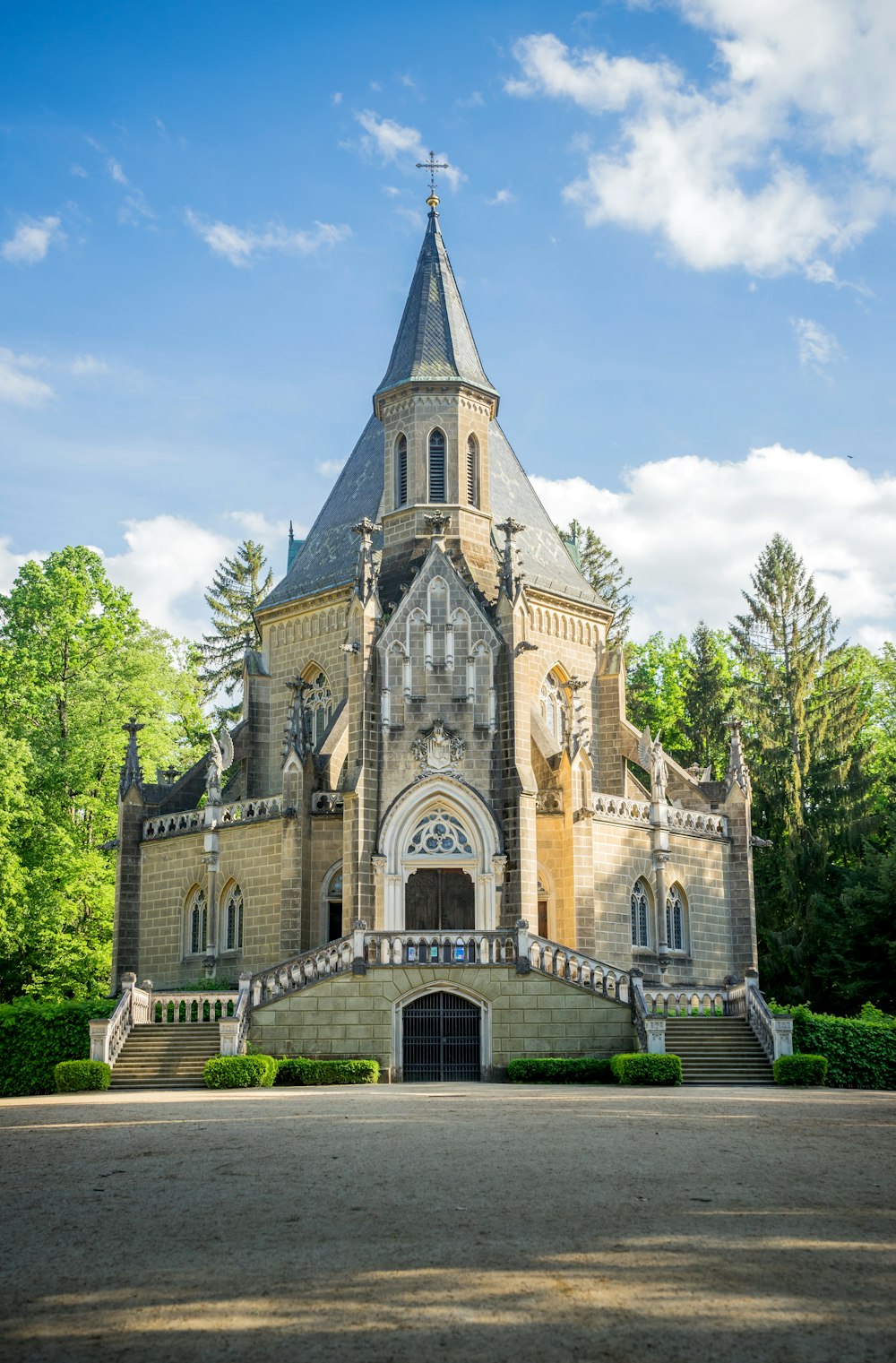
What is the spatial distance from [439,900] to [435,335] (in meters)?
17.0

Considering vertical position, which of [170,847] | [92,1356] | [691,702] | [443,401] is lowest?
[92,1356]

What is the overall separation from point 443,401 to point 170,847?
608 inches

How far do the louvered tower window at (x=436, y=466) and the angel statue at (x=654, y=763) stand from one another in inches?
389

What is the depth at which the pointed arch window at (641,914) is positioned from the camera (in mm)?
37906

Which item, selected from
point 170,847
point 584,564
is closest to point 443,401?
point 170,847

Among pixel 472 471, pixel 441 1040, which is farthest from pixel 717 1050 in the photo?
pixel 472 471

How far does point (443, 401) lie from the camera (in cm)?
3931

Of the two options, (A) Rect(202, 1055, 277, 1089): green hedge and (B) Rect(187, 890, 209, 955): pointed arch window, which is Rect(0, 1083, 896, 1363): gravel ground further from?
(B) Rect(187, 890, 209, 955): pointed arch window

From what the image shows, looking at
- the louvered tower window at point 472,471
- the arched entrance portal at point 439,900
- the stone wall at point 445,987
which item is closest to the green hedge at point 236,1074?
the stone wall at point 445,987

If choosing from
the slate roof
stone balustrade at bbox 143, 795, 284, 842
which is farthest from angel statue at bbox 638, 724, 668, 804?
stone balustrade at bbox 143, 795, 284, 842

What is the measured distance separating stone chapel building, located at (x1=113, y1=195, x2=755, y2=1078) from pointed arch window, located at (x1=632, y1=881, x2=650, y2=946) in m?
0.06

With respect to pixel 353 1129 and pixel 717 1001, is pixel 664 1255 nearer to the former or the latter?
pixel 353 1129

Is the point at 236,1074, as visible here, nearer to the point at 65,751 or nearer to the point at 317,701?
the point at 317,701

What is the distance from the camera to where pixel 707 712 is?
59.0 m
